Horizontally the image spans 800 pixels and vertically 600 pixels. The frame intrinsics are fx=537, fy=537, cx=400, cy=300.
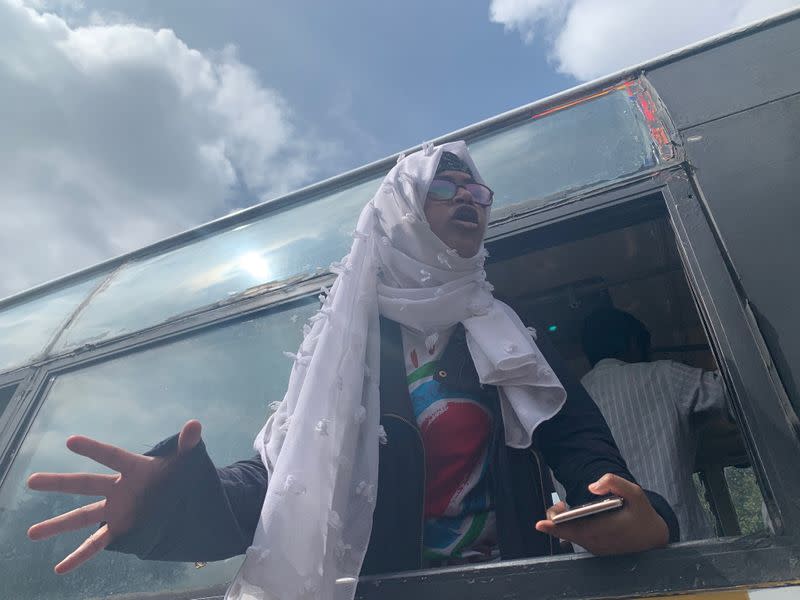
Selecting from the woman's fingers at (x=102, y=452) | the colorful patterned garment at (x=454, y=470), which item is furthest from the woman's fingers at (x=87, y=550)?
the colorful patterned garment at (x=454, y=470)

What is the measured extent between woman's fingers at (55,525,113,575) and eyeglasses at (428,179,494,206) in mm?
1238

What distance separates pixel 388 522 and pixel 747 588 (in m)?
0.70

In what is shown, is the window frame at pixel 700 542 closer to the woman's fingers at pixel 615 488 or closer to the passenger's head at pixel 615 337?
the woman's fingers at pixel 615 488

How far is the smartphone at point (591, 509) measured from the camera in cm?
89

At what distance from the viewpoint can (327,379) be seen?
1280 mm

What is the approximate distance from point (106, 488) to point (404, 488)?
2.03 ft

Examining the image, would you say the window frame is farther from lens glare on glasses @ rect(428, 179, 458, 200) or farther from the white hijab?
lens glare on glasses @ rect(428, 179, 458, 200)

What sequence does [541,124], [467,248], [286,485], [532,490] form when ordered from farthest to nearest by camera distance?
[541,124] → [467,248] → [532,490] → [286,485]

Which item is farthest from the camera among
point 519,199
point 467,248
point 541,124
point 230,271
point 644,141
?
point 230,271

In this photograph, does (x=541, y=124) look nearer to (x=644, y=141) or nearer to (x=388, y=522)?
(x=644, y=141)

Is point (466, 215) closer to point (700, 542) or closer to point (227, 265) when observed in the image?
point (700, 542)

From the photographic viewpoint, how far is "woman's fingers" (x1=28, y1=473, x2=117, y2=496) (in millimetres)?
879

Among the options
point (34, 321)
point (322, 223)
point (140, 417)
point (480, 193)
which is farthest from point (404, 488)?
point (34, 321)

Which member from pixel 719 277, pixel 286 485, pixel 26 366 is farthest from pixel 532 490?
pixel 26 366
